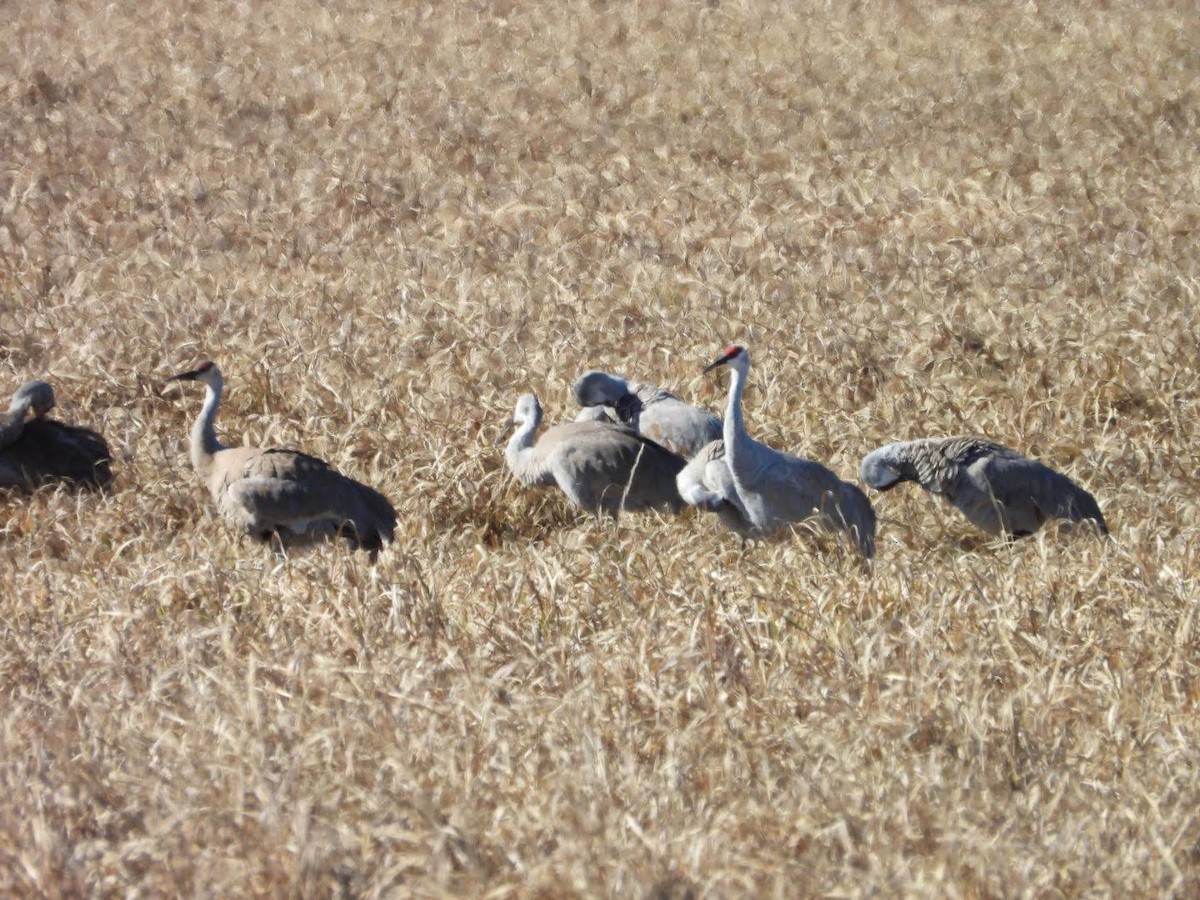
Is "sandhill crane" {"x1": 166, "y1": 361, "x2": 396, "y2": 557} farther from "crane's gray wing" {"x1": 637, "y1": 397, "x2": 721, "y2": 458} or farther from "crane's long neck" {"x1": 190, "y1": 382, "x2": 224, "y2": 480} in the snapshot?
"crane's gray wing" {"x1": 637, "y1": 397, "x2": 721, "y2": 458}

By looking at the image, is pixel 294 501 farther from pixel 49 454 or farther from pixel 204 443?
pixel 49 454

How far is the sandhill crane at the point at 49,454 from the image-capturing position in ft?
26.7

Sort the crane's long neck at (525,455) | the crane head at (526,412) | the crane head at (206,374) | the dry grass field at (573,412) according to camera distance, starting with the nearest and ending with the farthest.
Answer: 1. the dry grass field at (573,412)
2. the crane's long neck at (525,455)
3. the crane head at (206,374)
4. the crane head at (526,412)

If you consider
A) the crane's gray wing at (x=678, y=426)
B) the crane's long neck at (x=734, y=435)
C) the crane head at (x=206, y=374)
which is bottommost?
the crane's gray wing at (x=678, y=426)

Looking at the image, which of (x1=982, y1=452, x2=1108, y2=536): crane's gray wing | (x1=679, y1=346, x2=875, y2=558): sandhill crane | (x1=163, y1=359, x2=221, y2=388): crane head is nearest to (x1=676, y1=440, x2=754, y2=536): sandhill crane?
(x1=679, y1=346, x2=875, y2=558): sandhill crane

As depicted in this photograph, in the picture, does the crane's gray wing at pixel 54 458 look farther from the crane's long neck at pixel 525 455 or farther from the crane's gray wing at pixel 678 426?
the crane's gray wing at pixel 678 426

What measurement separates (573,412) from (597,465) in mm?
1491

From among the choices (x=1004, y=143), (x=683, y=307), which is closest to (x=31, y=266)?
(x=683, y=307)

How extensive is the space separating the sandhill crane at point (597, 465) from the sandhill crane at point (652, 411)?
43 cm

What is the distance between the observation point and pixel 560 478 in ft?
26.1

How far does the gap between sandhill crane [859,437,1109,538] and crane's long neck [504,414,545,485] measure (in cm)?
158

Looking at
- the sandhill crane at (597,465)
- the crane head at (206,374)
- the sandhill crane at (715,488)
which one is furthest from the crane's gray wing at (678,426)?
the crane head at (206,374)

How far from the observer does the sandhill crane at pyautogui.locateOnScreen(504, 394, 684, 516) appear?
794 centimetres

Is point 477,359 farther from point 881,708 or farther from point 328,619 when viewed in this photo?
point 881,708
